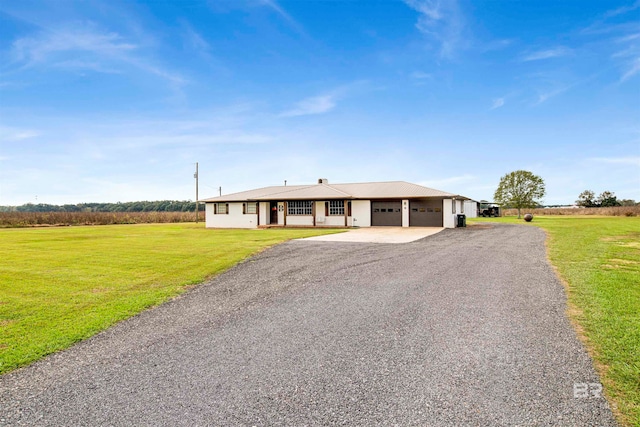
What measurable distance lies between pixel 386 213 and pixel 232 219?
48.9ft

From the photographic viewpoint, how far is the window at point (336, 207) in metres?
29.5

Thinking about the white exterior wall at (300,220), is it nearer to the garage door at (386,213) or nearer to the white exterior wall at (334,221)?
the white exterior wall at (334,221)

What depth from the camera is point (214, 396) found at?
10.7 ft

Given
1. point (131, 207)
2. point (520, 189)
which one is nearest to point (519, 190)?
point (520, 189)

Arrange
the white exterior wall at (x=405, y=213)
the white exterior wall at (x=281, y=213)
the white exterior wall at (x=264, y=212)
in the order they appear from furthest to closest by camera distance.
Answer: the white exterior wall at (x=264, y=212)
the white exterior wall at (x=281, y=213)
the white exterior wall at (x=405, y=213)

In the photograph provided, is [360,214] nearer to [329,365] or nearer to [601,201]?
[329,365]

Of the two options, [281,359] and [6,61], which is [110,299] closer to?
[281,359]

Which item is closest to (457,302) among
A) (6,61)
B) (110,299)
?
(110,299)

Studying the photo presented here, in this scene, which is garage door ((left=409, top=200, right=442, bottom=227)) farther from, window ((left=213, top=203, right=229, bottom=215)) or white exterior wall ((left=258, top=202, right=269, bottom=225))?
window ((left=213, top=203, right=229, bottom=215))

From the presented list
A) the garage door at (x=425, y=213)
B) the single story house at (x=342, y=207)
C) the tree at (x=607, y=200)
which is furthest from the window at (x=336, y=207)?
the tree at (x=607, y=200)

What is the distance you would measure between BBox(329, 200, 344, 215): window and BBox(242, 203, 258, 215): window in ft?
24.0

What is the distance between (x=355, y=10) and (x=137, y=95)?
46.8 ft

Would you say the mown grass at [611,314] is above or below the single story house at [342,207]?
below
